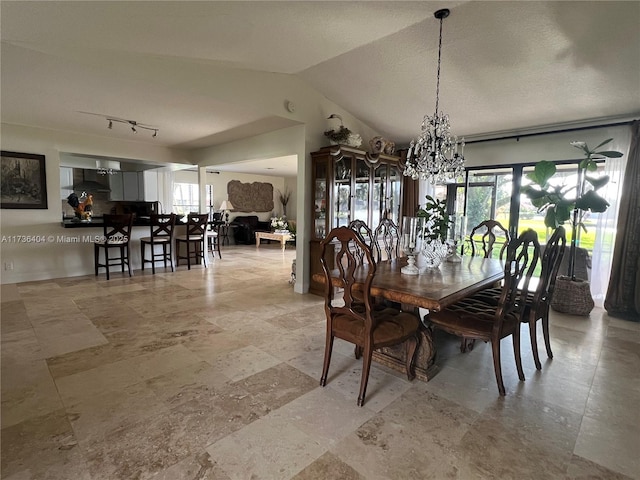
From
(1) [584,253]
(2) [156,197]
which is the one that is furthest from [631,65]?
(2) [156,197]

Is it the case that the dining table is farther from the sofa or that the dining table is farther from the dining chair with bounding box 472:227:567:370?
the sofa

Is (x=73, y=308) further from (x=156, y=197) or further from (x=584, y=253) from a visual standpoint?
(x=584, y=253)

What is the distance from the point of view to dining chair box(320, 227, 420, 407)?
192 cm

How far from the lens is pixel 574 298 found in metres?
3.68

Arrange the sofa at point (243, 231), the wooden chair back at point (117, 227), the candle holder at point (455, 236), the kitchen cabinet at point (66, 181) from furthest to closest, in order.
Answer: the sofa at point (243, 231) < the kitchen cabinet at point (66, 181) < the wooden chair back at point (117, 227) < the candle holder at point (455, 236)

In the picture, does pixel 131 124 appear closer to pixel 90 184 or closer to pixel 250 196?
pixel 90 184

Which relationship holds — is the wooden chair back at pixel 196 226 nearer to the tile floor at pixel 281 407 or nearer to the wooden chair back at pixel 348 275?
the tile floor at pixel 281 407

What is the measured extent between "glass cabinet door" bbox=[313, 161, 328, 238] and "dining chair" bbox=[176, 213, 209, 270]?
8.36ft

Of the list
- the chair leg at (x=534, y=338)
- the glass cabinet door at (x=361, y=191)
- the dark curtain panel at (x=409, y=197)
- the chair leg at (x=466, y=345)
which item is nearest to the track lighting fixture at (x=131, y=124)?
the glass cabinet door at (x=361, y=191)

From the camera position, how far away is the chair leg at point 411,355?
2.24 metres

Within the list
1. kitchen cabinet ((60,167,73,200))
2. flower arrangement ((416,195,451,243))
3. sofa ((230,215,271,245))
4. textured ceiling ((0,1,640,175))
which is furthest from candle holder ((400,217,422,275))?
kitchen cabinet ((60,167,73,200))

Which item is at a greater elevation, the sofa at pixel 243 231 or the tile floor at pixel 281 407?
the sofa at pixel 243 231

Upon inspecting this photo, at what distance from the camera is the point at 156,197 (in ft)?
27.1

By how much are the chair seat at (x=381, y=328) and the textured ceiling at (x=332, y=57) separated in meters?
2.25
